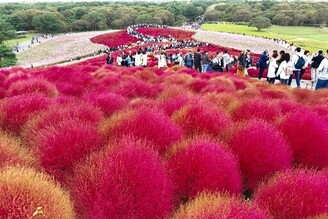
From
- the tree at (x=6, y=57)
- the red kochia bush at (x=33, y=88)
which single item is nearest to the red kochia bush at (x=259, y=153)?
the red kochia bush at (x=33, y=88)

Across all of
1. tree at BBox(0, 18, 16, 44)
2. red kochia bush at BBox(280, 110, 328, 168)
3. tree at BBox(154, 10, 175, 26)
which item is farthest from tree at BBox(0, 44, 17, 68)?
tree at BBox(154, 10, 175, 26)

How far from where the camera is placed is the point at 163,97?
9.36m

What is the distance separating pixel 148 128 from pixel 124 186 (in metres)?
Result: 1.76

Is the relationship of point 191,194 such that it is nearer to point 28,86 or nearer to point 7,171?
point 7,171

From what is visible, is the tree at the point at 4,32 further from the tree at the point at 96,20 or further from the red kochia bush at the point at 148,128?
the red kochia bush at the point at 148,128

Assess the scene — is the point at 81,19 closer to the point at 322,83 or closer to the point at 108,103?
the point at 322,83

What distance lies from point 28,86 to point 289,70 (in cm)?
996

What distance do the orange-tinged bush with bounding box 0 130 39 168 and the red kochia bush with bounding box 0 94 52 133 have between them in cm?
145

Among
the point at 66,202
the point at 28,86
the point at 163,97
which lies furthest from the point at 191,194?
the point at 28,86

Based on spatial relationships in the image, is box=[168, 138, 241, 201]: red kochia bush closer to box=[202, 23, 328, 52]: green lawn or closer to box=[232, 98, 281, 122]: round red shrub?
box=[232, 98, 281, 122]: round red shrub

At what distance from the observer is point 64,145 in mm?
4746

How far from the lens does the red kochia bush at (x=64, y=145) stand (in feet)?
15.2

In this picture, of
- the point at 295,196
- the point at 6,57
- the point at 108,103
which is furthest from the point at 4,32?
the point at 295,196

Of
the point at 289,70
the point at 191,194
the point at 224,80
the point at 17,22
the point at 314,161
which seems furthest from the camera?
the point at 17,22
